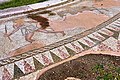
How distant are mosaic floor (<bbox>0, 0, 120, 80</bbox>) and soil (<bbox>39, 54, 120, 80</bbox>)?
22 centimetres

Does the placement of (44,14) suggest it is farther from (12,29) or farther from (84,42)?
(84,42)

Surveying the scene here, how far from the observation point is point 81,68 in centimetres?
411

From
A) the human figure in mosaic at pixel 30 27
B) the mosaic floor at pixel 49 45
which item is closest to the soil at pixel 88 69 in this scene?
the mosaic floor at pixel 49 45

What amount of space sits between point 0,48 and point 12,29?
2.95 ft

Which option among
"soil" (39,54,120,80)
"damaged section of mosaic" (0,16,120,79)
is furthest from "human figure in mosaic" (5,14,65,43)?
"soil" (39,54,120,80)

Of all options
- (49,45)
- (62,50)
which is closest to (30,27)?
(49,45)

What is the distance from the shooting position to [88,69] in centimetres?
408

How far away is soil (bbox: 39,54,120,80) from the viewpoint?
12.8 feet

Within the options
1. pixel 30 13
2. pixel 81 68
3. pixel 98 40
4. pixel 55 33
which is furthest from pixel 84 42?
pixel 30 13

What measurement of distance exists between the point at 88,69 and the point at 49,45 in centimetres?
115

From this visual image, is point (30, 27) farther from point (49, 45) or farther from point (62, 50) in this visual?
point (62, 50)

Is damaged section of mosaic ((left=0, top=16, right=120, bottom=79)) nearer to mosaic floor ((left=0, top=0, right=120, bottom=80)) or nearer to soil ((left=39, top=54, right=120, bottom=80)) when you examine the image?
mosaic floor ((left=0, top=0, right=120, bottom=80))

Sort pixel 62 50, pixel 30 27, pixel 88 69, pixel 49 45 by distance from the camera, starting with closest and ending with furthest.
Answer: pixel 88 69
pixel 62 50
pixel 49 45
pixel 30 27

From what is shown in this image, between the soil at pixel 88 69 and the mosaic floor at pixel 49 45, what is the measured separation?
0.22 m
